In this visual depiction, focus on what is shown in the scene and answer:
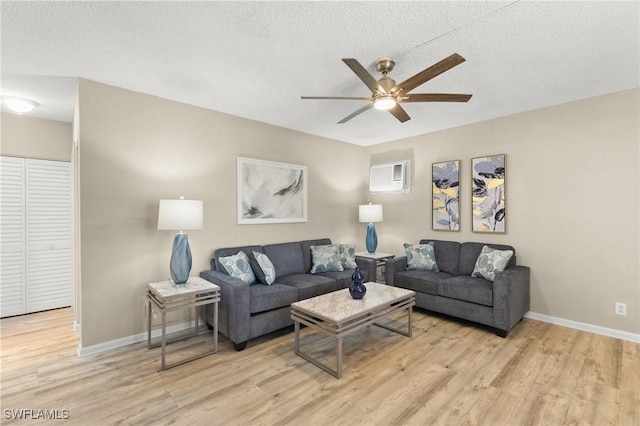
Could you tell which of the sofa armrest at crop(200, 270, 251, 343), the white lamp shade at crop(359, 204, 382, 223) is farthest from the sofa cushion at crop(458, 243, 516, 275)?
the sofa armrest at crop(200, 270, 251, 343)

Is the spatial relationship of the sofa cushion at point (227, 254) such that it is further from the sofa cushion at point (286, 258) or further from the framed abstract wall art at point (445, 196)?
the framed abstract wall art at point (445, 196)

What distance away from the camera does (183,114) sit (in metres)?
3.33

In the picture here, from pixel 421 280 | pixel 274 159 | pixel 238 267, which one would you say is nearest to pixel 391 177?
pixel 421 280

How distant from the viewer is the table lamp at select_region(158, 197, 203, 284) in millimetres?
2777

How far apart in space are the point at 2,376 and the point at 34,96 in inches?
104

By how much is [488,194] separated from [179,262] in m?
3.74

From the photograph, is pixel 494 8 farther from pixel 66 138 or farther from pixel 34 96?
pixel 66 138

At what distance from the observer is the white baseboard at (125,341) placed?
9.00ft

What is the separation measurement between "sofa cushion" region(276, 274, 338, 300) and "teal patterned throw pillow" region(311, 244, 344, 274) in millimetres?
216

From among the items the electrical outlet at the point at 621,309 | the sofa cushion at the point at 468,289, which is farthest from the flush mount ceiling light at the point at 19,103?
the electrical outlet at the point at 621,309

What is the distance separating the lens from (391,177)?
16.2 feet

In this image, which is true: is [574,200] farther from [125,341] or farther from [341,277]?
[125,341]

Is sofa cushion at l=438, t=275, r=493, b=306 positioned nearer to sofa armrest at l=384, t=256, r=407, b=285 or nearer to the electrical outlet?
sofa armrest at l=384, t=256, r=407, b=285

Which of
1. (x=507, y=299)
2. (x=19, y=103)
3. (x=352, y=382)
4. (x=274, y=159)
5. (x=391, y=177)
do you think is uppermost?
(x=19, y=103)
